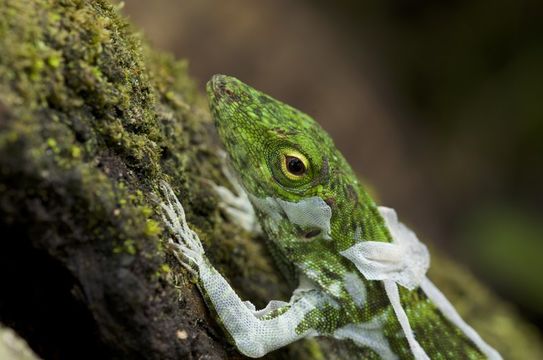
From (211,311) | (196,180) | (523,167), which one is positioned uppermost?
(523,167)

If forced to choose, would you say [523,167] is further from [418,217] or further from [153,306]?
[153,306]

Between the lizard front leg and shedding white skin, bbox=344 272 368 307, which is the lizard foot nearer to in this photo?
the lizard front leg

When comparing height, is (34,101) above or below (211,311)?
above

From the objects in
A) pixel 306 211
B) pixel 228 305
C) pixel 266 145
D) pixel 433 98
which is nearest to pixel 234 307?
pixel 228 305

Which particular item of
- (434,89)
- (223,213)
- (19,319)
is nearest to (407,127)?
(434,89)

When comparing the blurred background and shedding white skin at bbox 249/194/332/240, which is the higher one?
the blurred background

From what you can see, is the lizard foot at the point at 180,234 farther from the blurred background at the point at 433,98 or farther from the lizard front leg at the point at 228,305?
the blurred background at the point at 433,98

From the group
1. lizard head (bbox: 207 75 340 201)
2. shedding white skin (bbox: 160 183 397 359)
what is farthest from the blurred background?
shedding white skin (bbox: 160 183 397 359)

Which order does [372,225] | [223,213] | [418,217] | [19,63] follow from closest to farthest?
[19,63] → [372,225] → [223,213] → [418,217]
